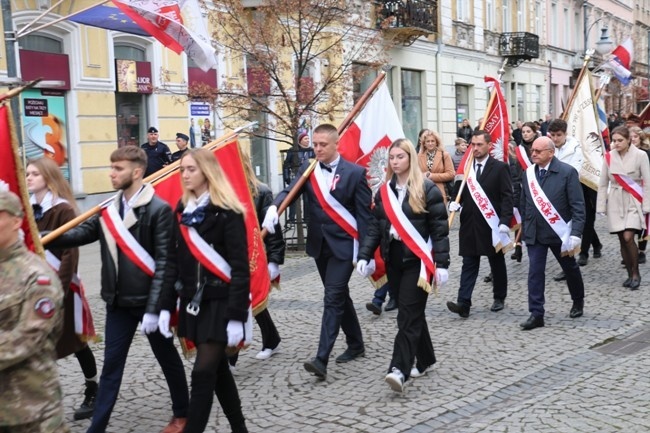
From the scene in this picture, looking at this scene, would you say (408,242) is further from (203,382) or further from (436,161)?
(436,161)

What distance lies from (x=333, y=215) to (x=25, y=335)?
353 cm

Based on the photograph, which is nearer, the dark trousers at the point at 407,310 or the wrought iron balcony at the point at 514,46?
the dark trousers at the point at 407,310

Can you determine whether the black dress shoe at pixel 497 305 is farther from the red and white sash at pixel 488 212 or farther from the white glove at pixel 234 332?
the white glove at pixel 234 332

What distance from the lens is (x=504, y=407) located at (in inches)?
223

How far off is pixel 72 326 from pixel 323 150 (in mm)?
2299

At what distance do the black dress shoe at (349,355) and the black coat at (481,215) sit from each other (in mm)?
2032

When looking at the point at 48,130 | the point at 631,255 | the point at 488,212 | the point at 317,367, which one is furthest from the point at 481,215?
the point at 48,130

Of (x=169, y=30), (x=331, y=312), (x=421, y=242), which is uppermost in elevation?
(x=169, y=30)

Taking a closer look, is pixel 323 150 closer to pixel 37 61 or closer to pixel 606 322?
pixel 606 322

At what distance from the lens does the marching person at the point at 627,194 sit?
9.81 m

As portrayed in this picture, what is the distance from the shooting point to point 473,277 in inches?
Result: 332

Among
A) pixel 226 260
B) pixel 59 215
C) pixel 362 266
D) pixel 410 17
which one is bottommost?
pixel 362 266

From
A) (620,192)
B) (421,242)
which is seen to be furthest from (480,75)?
(421,242)

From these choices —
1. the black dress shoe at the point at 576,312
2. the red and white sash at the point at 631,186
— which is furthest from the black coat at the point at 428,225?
the red and white sash at the point at 631,186
